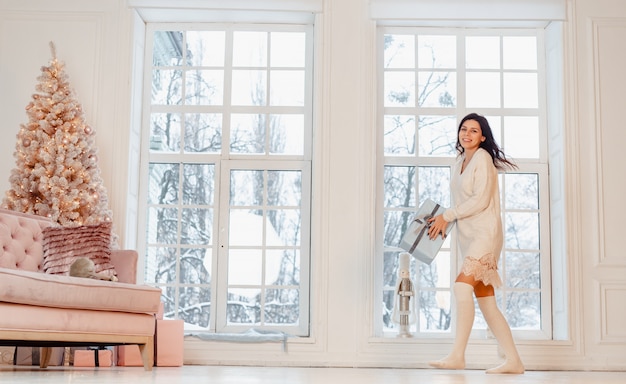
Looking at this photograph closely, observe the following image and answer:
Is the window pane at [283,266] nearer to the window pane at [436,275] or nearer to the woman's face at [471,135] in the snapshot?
the window pane at [436,275]

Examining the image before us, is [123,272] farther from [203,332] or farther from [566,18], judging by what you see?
[566,18]

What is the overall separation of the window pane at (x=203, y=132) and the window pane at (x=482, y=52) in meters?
2.08

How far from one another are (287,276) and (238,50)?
187 cm

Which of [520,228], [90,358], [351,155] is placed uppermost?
[351,155]

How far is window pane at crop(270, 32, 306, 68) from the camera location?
23.7ft

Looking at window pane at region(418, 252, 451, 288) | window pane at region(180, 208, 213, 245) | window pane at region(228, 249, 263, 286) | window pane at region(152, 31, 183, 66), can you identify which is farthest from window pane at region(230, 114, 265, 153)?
window pane at region(418, 252, 451, 288)

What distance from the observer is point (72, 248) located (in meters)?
5.52

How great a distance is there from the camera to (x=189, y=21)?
717cm

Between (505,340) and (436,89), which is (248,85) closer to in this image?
(436,89)

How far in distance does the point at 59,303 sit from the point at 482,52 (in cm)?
411

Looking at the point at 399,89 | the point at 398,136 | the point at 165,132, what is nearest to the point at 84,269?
the point at 165,132

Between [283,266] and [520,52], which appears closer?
[283,266]

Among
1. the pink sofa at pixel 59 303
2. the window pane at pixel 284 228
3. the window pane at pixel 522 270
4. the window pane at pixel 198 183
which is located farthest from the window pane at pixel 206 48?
the window pane at pixel 522 270

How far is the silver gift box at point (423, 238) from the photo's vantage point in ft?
18.5
